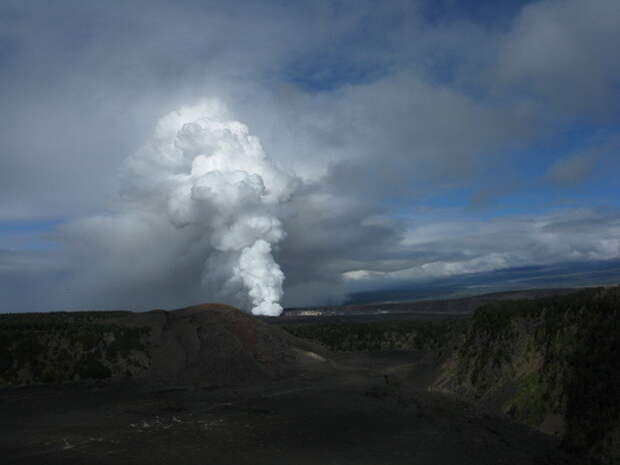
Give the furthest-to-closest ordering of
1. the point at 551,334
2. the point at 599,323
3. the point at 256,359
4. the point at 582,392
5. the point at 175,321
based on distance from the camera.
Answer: the point at 175,321
the point at 256,359
the point at 551,334
the point at 599,323
the point at 582,392

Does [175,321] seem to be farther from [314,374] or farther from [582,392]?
[582,392]

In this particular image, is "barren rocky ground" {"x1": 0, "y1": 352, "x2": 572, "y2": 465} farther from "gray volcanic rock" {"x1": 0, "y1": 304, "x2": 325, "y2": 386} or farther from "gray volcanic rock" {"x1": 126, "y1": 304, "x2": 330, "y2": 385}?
"gray volcanic rock" {"x1": 126, "y1": 304, "x2": 330, "y2": 385}

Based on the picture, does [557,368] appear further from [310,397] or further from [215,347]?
[215,347]

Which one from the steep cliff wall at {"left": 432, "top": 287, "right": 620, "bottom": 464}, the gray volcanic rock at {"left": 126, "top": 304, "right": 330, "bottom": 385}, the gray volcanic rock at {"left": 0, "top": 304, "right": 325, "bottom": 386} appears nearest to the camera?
the steep cliff wall at {"left": 432, "top": 287, "right": 620, "bottom": 464}

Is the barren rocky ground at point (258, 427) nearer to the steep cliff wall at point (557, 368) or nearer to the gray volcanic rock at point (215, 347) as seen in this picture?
the steep cliff wall at point (557, 368)

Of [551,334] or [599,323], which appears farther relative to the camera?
[551,334]

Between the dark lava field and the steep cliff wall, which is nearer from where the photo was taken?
the steep cliff wall

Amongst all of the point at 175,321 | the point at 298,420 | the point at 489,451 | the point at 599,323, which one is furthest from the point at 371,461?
the point at 175,321

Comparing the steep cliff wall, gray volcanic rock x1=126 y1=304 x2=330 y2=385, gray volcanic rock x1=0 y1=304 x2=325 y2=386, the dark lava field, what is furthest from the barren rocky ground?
gray volcanic rock x1=126 y1=304 x2=330 y2=385

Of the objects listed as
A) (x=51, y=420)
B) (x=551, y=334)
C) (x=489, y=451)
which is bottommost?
(x=489, y=451)
